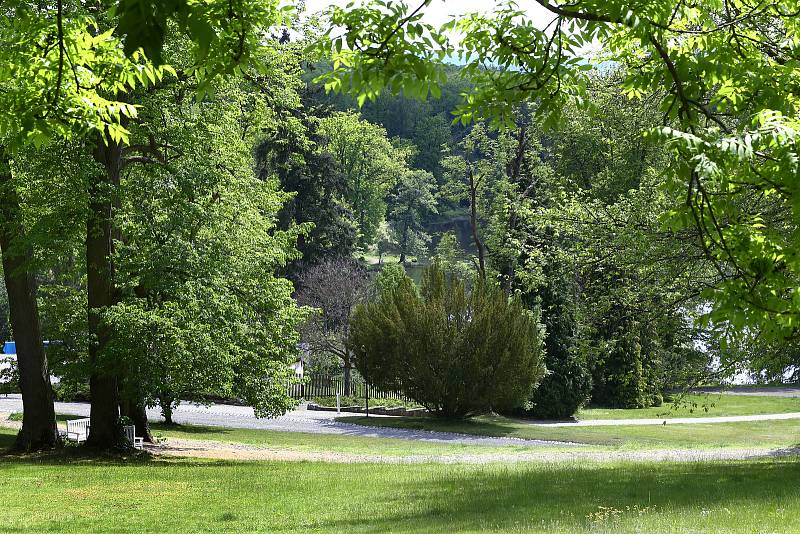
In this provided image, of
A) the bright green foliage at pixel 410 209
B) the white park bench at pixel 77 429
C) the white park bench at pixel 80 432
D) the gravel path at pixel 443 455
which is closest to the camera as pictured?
the gravel path at pixel 443 455

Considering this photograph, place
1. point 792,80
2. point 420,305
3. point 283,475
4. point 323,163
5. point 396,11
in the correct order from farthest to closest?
point 323,163, point 420,305, point 283,475, point 792,80, point 396,11

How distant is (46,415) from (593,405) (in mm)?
27204

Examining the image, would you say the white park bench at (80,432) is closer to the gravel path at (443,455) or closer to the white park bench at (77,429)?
the white park bench at (77,429)

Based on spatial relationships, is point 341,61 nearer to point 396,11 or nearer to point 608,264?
point 396,11

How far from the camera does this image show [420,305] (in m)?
30.1

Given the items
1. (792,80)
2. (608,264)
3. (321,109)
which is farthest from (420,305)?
(321,109)

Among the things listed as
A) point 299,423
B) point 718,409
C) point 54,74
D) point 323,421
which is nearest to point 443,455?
point 299,423

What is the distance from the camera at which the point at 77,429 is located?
20.0 meters

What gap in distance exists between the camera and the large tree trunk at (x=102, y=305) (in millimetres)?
16781

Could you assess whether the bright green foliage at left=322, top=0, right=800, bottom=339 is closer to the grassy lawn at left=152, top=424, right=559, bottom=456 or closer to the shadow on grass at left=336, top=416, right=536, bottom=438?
the grassy lawn at left=152, top=424, right=559, bottom=456

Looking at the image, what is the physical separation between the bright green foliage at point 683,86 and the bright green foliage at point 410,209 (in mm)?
82343

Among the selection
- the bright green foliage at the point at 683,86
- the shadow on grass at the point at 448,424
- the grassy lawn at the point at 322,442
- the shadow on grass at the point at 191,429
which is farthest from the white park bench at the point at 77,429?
the bright green foliage at the point at 683,86

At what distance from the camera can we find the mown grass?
9602 mm

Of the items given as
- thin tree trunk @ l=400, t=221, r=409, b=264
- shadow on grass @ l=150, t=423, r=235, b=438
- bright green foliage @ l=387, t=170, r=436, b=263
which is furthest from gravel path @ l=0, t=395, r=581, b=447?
thin tree trunk @ l=400, t=221, r=409, b=264
